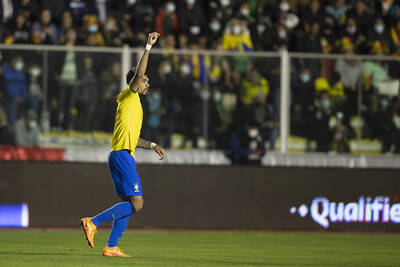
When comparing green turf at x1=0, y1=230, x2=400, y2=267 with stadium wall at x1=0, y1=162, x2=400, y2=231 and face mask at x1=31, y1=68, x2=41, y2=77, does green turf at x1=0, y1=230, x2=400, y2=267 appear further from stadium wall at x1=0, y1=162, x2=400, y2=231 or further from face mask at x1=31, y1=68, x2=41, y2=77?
face mask at x1=31, y1=68, x2=41, y2=77

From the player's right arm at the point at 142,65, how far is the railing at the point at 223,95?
5.82 m

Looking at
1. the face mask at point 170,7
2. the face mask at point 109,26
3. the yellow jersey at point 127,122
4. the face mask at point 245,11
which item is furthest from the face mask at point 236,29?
the yellow jersey at point 127,122

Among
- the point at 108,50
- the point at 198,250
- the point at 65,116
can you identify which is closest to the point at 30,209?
the point at 65,116

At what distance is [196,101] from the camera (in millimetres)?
15633

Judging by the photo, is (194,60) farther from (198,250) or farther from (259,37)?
(198,250)

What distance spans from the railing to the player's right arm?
582 centimetres

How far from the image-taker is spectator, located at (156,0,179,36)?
18.7 metres

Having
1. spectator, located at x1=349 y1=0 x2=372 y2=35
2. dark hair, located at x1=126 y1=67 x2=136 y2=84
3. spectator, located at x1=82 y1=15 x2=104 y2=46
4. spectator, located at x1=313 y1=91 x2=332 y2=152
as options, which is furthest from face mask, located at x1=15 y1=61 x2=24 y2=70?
spectator, located at x1=349 y1=0 x2=372 y2=35

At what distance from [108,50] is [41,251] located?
5.74 meters

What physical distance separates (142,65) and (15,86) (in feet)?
21.2

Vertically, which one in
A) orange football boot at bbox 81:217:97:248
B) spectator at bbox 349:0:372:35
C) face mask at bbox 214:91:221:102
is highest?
spectator at bbox 349:0:372:35

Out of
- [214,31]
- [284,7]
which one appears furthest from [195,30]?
[284,7]

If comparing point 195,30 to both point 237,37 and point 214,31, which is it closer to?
point 214,31

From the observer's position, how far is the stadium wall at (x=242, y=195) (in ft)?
48.1
